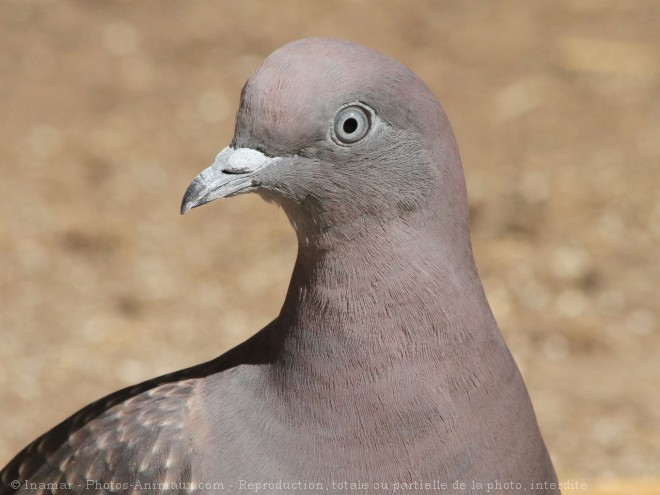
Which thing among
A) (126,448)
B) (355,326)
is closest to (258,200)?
(126,448)

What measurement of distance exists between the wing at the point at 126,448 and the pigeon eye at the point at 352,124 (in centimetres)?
87

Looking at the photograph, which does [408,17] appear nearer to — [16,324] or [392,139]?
[16,324]

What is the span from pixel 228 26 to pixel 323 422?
6.35m

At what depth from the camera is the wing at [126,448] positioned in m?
2.95

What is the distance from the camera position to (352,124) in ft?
8.73

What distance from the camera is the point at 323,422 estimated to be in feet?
9.21

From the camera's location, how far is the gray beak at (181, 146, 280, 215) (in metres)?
2.71

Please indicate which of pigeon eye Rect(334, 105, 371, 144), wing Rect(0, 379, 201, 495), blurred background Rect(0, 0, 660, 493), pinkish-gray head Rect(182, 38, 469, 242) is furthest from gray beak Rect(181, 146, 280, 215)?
blurred background Rect(0, 0, 660, 493)

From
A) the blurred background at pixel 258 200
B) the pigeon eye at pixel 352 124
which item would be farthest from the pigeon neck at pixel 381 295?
the blurred background at pixel 258 200

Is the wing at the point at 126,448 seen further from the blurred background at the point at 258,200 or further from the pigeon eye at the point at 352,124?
the blurred background at the point at 258,200

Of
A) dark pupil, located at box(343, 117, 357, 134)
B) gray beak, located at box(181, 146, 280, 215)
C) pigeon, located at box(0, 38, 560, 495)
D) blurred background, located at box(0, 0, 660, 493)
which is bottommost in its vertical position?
pigeon, located at box(0, 38, 560, 495)

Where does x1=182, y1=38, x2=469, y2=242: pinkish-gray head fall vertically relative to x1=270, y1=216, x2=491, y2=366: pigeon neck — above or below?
above

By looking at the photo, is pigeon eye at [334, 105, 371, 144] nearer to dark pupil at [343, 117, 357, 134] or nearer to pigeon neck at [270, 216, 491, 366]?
dark pupil at [343, 117, 357, 134]

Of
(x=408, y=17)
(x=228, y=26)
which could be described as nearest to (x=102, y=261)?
(x=228, y=26)
